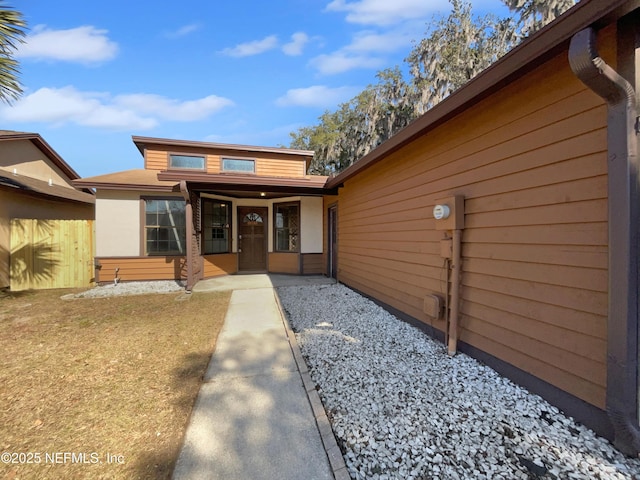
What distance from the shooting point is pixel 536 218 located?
7.31 feet

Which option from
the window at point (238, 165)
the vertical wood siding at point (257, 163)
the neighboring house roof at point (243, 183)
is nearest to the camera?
the neighboring house roof at point (243, 183)

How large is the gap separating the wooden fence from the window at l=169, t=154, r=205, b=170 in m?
3.06

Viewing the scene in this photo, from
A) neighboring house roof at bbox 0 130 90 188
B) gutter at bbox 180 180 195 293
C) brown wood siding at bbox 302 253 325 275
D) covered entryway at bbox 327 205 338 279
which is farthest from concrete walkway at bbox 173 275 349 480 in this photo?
neighboring house roof at bbox 0 130 90 188

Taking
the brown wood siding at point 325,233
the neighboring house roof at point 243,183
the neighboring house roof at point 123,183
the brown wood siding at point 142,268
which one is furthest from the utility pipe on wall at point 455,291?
the brown wood siding at point 142,268

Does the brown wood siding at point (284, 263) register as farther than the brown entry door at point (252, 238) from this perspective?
No

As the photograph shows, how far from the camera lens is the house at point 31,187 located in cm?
667

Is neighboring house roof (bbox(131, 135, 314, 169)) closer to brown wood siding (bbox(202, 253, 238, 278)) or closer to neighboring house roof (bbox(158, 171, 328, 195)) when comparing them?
neighboring house roof (bbox(158, 171, 328, 195))

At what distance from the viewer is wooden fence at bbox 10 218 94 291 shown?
6.65 m

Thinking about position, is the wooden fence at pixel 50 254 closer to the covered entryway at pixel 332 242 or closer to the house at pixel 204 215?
the house at pixel 204 215

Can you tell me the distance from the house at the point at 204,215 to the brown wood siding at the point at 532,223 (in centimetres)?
412

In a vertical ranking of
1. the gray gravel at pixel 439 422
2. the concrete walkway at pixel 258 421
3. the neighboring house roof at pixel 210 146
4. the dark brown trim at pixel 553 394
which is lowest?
the concrete walkway at pixel 258 421

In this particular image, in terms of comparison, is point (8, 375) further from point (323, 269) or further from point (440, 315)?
point (323, 269)

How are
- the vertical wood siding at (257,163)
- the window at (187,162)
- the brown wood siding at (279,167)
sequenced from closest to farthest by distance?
1. the vertical wood siding at (257,163)
2. the window at (187,162)
3. the brown wood siding at (279,167)

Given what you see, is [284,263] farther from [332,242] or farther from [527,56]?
[527,56]
